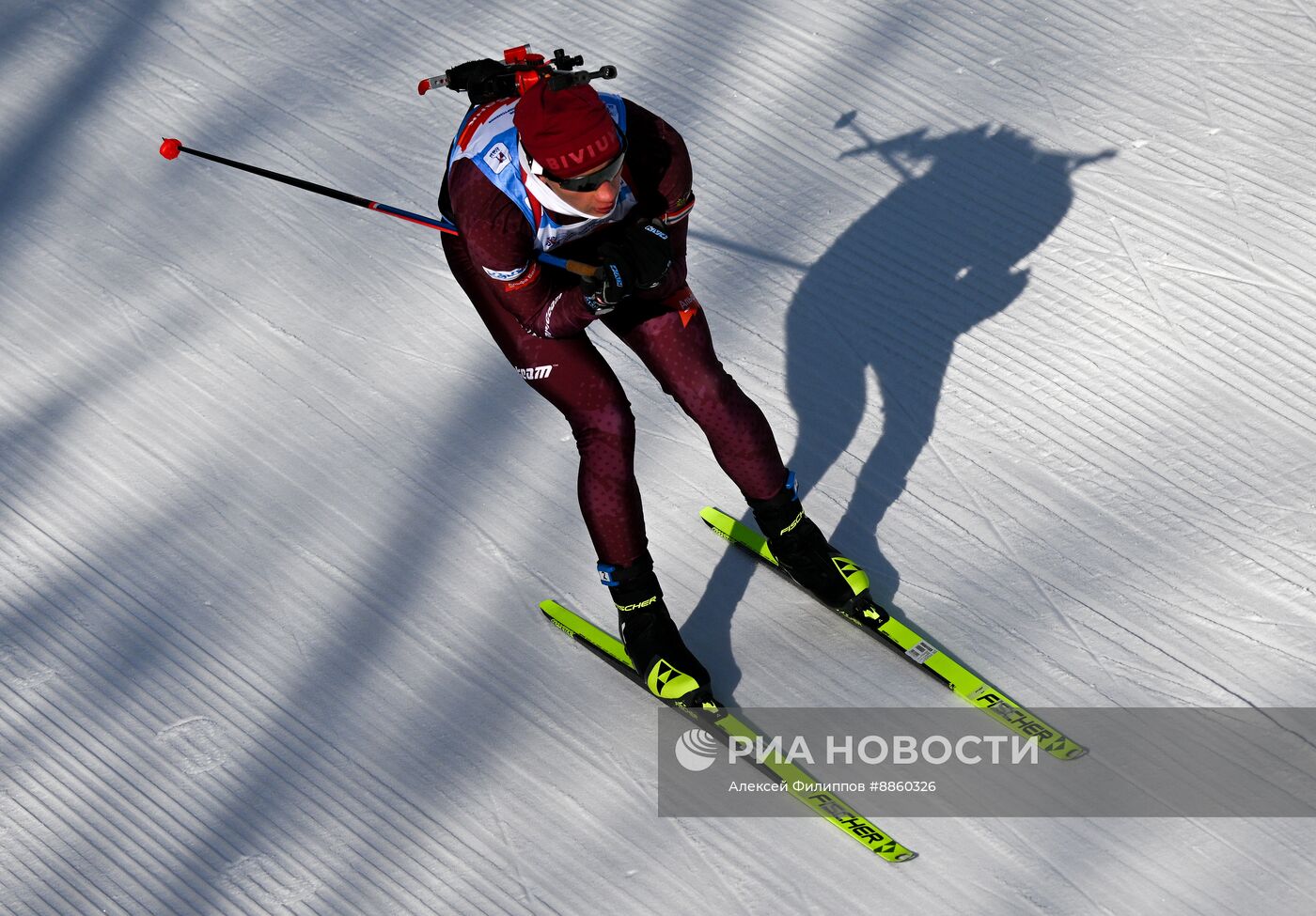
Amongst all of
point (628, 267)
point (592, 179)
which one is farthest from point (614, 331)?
point (592, 179)

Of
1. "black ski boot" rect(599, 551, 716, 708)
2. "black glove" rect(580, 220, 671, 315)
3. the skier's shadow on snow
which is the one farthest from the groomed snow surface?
"black glove" rect(580, 220, 671, 315)

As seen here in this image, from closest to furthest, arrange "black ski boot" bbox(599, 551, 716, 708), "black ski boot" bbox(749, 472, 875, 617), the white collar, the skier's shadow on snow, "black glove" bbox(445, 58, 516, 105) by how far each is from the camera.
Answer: the white collar < "black glove" bbox(445, 58, 516, 105) < "black ski boot" bbox(599, 551, 716, 708) < "black ski boot" bbox(749, 472, 875, 617) < the skier's shadow on snow

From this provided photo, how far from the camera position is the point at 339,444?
389 centimetres

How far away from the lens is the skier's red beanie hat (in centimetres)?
262

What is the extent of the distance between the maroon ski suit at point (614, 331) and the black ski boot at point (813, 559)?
0.09 meters

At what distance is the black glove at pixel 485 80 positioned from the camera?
297 centimetres

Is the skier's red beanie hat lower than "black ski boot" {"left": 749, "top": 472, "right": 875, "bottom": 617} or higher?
higher

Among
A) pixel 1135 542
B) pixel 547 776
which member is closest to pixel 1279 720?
pixel 1135 542

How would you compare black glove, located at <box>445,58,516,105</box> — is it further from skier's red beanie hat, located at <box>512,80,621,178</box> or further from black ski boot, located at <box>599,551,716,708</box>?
black ski boot, located at <box>599,551,716,708</box>

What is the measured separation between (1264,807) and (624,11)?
344cm

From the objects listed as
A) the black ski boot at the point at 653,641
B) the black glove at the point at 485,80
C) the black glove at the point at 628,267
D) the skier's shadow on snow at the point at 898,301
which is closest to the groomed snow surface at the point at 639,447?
the skier's shadow on snow at the point at 898,301

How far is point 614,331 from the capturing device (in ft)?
9.80

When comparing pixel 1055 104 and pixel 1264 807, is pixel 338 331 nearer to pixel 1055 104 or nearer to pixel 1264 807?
pixel 1055 104

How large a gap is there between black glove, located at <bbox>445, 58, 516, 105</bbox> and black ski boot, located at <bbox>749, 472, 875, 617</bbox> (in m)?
1.00
